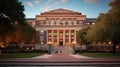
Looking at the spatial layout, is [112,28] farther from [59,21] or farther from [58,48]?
[59,21]

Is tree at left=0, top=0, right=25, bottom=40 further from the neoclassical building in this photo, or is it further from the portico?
the portico

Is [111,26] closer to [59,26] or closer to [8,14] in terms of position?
[8,14]

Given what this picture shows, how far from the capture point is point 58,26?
5531 inches

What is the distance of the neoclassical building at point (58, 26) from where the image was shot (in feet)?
455

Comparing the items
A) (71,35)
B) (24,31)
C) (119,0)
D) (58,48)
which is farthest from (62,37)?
(119,0)

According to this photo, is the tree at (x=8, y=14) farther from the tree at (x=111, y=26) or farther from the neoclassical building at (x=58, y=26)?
the neoclassical building at (x=58, y=26)

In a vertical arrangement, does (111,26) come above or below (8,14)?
below

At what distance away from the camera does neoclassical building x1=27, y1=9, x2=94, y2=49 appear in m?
139

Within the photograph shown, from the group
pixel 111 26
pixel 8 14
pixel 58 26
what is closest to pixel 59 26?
pixel 58 26

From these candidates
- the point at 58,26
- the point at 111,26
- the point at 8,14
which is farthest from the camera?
the point at 58,26

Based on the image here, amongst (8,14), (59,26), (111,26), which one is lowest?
(111,26)

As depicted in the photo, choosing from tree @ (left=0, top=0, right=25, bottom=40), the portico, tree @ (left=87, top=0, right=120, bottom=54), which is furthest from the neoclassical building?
tree @ (left=0, top=0, right=25, bottom=40)

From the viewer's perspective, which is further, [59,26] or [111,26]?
[59,26]

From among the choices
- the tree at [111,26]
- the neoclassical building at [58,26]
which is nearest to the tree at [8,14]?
the tree at [111,26]
